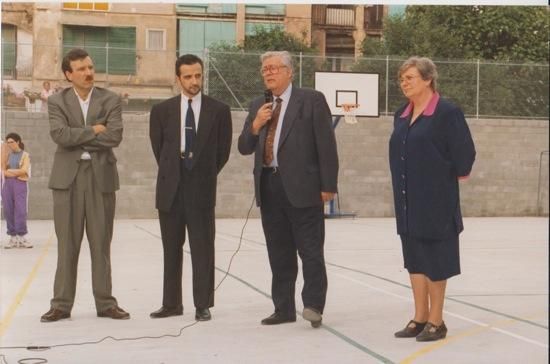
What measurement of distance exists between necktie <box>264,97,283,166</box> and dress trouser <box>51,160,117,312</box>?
88cm

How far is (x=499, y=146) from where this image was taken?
17484mm

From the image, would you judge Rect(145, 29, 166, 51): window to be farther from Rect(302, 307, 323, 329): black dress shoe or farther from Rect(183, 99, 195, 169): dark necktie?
Rect(302, 307, 323, 329): black dress shoe

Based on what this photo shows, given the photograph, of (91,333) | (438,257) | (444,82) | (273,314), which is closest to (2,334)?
(91,333)

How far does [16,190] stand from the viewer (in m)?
9.59

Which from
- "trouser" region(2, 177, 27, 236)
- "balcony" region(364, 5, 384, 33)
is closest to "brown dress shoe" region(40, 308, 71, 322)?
"trouser" region(2, 177, 27, 236)

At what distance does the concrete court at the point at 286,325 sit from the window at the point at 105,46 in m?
1.85

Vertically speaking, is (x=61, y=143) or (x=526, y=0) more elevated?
(x=526, y=0)

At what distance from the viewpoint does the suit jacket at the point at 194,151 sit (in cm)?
505

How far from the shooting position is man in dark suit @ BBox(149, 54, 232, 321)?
505 centimetres

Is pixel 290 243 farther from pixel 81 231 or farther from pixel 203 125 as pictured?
pixel 81 231

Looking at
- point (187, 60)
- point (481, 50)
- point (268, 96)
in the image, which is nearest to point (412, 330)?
point (268, 96)

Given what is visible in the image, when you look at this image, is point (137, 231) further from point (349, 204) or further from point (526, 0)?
point (526, 0)

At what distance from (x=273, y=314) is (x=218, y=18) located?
962 centimetres

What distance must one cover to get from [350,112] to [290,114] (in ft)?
38.8
